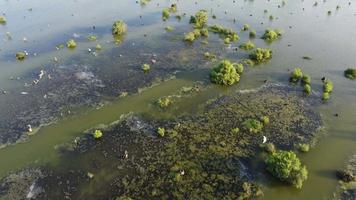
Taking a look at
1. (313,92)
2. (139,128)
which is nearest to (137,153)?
(139,128)

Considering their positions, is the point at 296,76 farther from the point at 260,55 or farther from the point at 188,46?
the point at 188,46

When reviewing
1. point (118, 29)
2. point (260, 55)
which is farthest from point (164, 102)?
point (118, 29)

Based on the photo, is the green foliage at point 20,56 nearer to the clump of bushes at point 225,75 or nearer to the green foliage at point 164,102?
the green foliage at point 164,102

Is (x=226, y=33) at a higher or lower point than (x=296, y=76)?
higher

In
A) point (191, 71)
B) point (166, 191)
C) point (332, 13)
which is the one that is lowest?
point (166, 191)

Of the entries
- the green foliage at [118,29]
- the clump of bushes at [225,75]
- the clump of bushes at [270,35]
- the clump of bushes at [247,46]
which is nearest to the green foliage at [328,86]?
the clump of bushes at [225,75]

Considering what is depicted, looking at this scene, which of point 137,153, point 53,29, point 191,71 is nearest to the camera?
point 137,153

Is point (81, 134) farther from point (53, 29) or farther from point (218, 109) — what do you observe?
point (53, 29)
